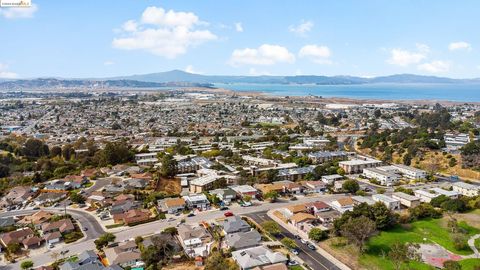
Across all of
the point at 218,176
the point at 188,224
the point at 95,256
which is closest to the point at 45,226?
the point at 95,256

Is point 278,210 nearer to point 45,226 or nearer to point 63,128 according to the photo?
point 45,226

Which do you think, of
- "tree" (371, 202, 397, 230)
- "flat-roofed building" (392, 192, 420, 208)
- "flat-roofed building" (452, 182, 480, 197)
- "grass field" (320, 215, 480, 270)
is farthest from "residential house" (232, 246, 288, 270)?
"flat-roofed building" (452, 182, 480, 197)

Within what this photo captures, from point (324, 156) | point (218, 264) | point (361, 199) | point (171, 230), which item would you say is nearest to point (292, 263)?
point (218, 264)

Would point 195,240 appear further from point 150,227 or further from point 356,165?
point 356,165

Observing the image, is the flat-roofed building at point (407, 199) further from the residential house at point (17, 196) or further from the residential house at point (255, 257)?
the residential house at point (17, 196)

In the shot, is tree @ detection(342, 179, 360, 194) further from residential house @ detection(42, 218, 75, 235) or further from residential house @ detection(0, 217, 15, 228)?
residential house @ detection(0, 217, 15, 228)

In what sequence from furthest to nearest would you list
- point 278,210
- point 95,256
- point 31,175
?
point 31,175
point 278,210
point 95,256
